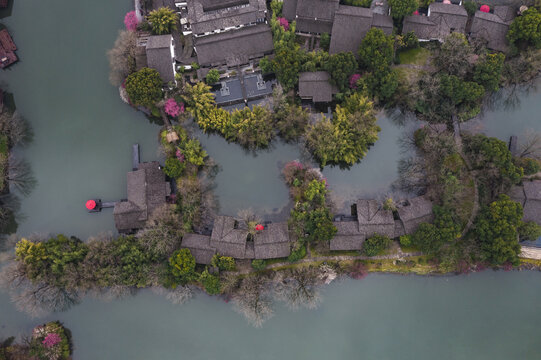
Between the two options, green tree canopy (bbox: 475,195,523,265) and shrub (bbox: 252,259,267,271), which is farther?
shrub (bbox: 252,259,267,271)

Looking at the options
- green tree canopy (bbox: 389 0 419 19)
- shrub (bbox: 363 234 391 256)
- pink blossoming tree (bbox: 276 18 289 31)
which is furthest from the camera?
pink blossoming tree (bbox: 276 18 289 31)

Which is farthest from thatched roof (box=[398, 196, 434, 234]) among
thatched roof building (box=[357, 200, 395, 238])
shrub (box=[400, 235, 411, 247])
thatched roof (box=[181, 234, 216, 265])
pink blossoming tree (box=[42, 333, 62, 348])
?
pink blossoming tree (box=[42, 333, 62, 348])

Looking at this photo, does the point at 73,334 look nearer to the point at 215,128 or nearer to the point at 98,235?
the point at 98,235

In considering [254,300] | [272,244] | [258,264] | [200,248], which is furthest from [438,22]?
[254,300]

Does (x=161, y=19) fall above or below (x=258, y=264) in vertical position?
above

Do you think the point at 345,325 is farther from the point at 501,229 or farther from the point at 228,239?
the point at 501,229

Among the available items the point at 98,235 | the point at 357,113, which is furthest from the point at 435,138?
the point at 98,235

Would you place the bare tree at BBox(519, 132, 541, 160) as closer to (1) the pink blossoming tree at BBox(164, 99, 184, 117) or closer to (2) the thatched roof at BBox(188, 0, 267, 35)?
(2) the thatched roof at BBox(188, 0, 267, 35)
